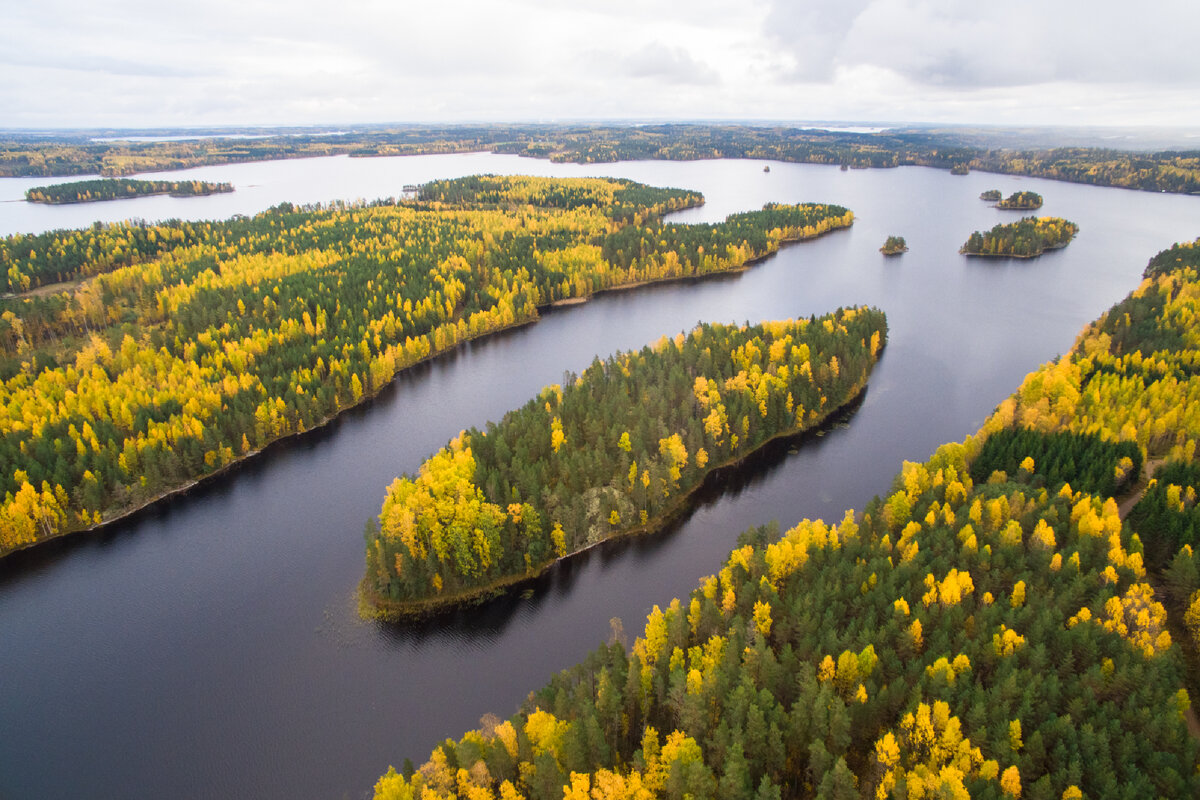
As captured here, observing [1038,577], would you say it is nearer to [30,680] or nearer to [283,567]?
[283,567]

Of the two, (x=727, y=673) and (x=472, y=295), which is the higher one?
(x=472, y=295)

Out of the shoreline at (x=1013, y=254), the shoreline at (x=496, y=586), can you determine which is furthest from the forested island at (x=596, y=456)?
the shoreline at (x=1013, y=254)

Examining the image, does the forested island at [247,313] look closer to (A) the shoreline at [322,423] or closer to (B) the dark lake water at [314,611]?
(A) the shoreline at [322,423]

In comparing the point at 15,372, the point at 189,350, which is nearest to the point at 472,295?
the point at 189,350

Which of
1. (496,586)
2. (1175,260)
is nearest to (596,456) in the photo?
(496,586)

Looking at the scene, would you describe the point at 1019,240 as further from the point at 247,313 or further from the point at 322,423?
the point at 247,313
